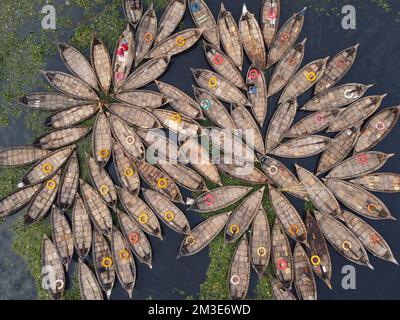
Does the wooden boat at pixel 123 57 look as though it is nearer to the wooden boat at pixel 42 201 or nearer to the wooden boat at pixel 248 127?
the wooden boat at pixel 42 201

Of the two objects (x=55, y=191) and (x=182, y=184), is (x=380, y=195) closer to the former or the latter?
(x=182, y=184)

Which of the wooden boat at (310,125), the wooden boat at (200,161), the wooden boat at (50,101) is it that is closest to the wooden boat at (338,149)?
the wooden boat at (310,125)

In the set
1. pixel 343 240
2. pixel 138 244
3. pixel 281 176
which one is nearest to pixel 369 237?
pixel 343 240

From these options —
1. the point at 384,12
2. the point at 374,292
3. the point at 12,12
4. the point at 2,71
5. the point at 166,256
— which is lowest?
the point at 374,292

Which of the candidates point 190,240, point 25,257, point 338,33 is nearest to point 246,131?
point 190,240

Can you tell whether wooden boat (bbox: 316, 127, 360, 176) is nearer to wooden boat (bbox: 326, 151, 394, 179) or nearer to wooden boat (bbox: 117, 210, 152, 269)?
wooden boat (bbox: 326, 151, 394, 179)
